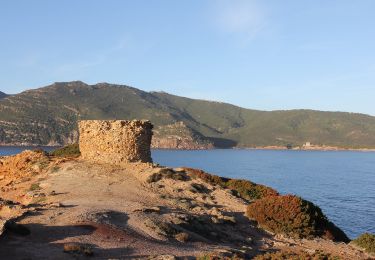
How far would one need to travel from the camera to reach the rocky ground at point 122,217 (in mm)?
18750

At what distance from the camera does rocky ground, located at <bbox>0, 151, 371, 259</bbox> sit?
18.8m

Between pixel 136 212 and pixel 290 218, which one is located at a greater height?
pixel 136 212

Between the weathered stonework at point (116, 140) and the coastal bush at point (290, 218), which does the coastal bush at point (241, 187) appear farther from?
the coastal bush at point (290, 218)

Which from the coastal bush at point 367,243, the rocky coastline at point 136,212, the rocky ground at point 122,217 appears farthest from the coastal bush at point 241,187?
the coastal bush at point 367,243

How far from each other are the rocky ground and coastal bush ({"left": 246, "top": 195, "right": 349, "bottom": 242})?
844 mm

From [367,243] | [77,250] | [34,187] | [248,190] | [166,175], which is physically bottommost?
[367,243]

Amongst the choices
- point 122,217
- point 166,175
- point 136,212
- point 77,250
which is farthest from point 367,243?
point 77,250

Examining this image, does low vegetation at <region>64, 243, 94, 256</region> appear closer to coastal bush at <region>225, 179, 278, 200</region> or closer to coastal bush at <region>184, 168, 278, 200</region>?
coastal bush at <region>184, 168, 278, 200</region>

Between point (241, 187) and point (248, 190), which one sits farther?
point (241, 187)

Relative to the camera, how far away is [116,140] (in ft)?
112

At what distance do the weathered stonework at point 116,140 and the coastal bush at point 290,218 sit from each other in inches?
390

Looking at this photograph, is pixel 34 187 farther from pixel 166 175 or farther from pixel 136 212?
pixel 136 212

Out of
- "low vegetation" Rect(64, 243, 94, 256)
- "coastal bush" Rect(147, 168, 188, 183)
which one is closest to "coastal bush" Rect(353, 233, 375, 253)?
"coastal bush" Rect(147, 168, 188, 183)

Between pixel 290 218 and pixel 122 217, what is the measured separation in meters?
11.7
